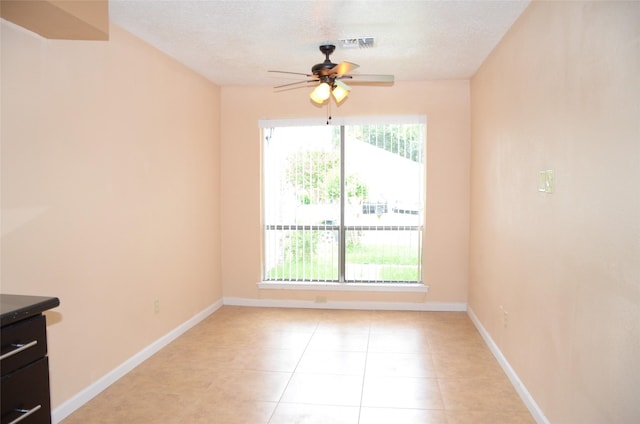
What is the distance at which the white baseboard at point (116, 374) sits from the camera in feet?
8.76

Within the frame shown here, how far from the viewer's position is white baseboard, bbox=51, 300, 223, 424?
8.76 feet

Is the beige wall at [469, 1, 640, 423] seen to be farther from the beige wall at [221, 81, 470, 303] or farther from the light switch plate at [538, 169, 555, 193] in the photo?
the beige wall at [221, 81, 470, 303]

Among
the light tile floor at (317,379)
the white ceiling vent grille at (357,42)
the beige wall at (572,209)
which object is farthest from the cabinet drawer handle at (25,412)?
the white ceiling vent grille at (357,42)

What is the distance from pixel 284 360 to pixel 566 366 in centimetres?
210

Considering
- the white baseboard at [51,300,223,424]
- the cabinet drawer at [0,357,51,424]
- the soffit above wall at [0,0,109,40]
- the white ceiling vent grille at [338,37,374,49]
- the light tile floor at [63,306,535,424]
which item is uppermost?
the white ceiling vent grille at [338,37,374,49]

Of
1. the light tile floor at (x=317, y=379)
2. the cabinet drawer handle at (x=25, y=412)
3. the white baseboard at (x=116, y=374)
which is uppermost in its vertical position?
the cabinet drawer handle at (x=25, y=412)

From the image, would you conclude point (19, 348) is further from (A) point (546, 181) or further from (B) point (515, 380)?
(B) point (515, 380)

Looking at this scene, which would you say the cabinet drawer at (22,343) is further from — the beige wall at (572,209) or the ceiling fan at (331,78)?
the ceiling fan at (331,78)

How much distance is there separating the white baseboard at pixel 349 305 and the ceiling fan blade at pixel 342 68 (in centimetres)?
278

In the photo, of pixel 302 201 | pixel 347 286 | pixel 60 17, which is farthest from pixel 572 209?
pixel 302 201

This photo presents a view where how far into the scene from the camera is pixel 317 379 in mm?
3199

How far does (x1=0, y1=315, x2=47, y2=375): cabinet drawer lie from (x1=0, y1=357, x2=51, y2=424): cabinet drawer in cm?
3

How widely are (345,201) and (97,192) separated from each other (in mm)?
2784

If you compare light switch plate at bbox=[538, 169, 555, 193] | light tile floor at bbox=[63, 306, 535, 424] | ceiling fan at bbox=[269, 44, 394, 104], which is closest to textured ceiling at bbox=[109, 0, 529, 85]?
ceiling fan at bbox=[269, 44, 394, 104]
